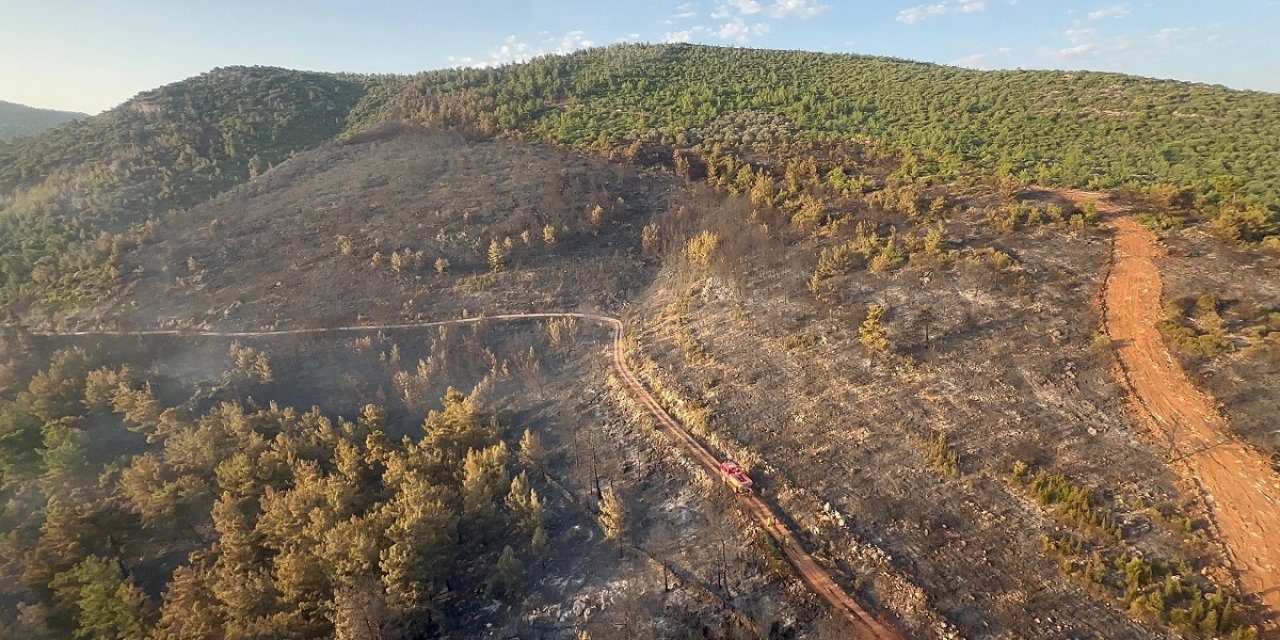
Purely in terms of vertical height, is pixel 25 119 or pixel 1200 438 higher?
pixel 25 119

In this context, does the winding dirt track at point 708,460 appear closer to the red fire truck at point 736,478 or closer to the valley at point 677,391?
the valley at point 677,391

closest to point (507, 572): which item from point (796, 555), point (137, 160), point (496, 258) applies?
point (796, 555)

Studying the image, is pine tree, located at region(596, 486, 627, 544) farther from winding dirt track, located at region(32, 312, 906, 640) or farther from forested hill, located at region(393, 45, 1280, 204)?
forested hill, located at region(393, 45, 1280, 204)

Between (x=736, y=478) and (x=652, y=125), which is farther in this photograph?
(x=652, y=125)

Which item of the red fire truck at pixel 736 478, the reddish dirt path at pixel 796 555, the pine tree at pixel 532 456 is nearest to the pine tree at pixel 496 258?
the pine tree at pixel 532 456

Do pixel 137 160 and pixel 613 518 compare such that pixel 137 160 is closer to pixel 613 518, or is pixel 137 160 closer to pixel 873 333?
pixel 613 518

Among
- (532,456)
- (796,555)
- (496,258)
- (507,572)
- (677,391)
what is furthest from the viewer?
(496,258)

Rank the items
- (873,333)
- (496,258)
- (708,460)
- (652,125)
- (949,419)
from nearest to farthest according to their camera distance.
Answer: (949,419) < (708,460) < (873,333) < (496,258) < (652,125)
